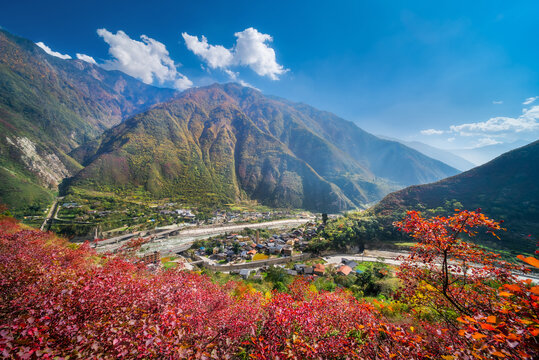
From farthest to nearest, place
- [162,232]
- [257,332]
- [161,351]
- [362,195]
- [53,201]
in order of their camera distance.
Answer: [362,195]
[53,201]
[162,232]
[257,332]
[161,351]

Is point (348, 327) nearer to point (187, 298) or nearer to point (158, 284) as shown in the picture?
point (187, 298)

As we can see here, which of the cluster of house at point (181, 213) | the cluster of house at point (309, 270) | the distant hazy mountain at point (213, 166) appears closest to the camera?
the cluster of house at point (309, 270)

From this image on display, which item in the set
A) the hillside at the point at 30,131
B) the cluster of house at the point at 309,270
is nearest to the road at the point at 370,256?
the cluster of house at the point at 309,270

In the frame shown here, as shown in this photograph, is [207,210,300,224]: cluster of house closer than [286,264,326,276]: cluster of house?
No

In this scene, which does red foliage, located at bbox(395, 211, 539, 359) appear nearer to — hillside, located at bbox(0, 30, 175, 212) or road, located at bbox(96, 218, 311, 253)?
road, located at bbox(96, 218, 311, 253)

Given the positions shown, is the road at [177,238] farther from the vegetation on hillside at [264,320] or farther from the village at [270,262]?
the vegetation on hillside at [264,320]

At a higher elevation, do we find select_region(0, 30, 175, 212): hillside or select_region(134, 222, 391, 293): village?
select_region(0, 30, 175, 212): hillside

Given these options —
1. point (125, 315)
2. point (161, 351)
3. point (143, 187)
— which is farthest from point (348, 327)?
point (143, 187)

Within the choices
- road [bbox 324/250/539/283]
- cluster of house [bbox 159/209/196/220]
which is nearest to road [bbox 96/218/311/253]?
cluster of house [bbox 159/209/196/220]
